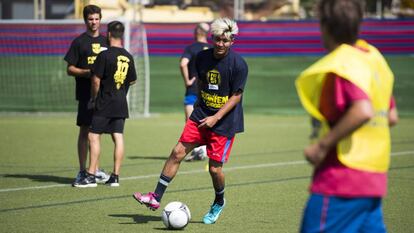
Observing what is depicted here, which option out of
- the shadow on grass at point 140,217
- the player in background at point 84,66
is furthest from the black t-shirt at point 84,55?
the shadow on grass at point 140,217

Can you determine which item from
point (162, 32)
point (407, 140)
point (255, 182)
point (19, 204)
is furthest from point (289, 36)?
point (19, 204)

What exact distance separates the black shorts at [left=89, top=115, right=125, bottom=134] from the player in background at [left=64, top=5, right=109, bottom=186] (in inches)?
15.2

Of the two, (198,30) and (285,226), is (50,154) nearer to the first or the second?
(198,30)

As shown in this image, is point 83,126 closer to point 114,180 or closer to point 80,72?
point 80,72

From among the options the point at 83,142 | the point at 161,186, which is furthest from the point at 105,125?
the point at 161,186

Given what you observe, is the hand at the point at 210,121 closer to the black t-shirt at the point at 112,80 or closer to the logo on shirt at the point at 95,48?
the black t-shirt at the point at 112,80

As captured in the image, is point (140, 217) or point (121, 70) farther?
point (121, 70)

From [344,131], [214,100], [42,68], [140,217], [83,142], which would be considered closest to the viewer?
[344,131]

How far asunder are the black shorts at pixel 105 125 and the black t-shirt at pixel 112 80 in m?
0.07

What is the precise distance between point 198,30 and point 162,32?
8213mm

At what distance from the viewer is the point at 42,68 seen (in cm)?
2181

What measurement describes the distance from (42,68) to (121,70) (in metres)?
11.9

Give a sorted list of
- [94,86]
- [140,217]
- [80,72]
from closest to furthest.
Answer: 1. [140,217]
2. [94,86]
3. [80,72]

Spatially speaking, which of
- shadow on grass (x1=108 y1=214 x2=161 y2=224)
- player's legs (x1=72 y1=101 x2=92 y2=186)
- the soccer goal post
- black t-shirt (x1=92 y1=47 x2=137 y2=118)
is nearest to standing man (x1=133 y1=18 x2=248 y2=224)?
shadow on grass (x1=108 y1=214 x2=161 y2=224)
